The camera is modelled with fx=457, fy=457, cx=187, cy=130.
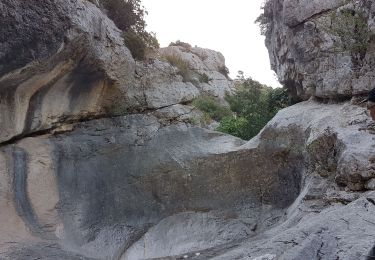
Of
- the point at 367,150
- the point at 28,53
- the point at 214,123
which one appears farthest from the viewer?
the point at 214,123

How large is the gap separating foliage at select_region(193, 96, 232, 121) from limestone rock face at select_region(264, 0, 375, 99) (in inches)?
125

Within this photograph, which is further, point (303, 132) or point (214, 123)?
point (214, 123)

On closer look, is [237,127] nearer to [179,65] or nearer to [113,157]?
[179,65]

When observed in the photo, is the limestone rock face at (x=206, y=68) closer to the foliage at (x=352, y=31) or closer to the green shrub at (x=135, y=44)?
the green shrub at (x=135, y=44)

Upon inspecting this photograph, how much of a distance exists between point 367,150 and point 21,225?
810cm

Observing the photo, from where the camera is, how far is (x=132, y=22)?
17516mm

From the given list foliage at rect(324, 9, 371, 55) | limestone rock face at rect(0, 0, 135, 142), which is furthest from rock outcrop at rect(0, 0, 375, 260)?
foliage at rect(324, 9, 371, 55)

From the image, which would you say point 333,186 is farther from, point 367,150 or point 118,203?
point 118,203

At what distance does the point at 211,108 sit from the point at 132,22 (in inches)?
180

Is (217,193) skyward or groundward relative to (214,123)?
groundward

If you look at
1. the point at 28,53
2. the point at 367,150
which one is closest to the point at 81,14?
the point at 28,53

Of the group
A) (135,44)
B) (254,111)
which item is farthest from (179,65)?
(254,111)

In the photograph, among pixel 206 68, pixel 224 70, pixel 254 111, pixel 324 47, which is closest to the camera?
pixel 324 47

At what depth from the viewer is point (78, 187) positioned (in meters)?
12.8
